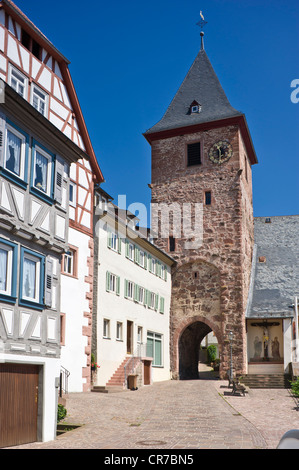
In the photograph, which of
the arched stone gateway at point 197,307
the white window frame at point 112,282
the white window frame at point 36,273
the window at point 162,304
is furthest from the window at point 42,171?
the arched stone gateway at point 197,307

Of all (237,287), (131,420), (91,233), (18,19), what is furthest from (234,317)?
(18,19)

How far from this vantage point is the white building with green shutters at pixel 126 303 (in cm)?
2500

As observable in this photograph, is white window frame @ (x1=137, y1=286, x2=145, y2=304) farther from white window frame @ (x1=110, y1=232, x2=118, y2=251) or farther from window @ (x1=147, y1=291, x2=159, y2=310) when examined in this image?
white window frame @ (x1=110, y1=232, x2=118, y2=251)

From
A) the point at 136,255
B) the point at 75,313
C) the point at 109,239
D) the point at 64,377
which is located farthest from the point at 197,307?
the point at 64,377

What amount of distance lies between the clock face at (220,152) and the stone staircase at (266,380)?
13721 mm

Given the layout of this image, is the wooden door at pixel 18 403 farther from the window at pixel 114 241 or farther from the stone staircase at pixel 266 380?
the stone staircase at pixel 266 380

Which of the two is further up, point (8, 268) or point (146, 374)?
point (8, 268)

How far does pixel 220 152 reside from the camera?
1448 inches

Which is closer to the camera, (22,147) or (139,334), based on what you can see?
(22,147)

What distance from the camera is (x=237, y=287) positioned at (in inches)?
1348

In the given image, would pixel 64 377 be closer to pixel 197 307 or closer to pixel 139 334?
pixel 139 334

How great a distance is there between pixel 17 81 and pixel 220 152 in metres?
21.4

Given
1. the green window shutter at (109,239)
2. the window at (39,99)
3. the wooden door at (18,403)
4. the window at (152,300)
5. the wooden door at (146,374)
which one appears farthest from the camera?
the window at (152,300)

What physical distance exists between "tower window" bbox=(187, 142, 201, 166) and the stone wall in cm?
32
